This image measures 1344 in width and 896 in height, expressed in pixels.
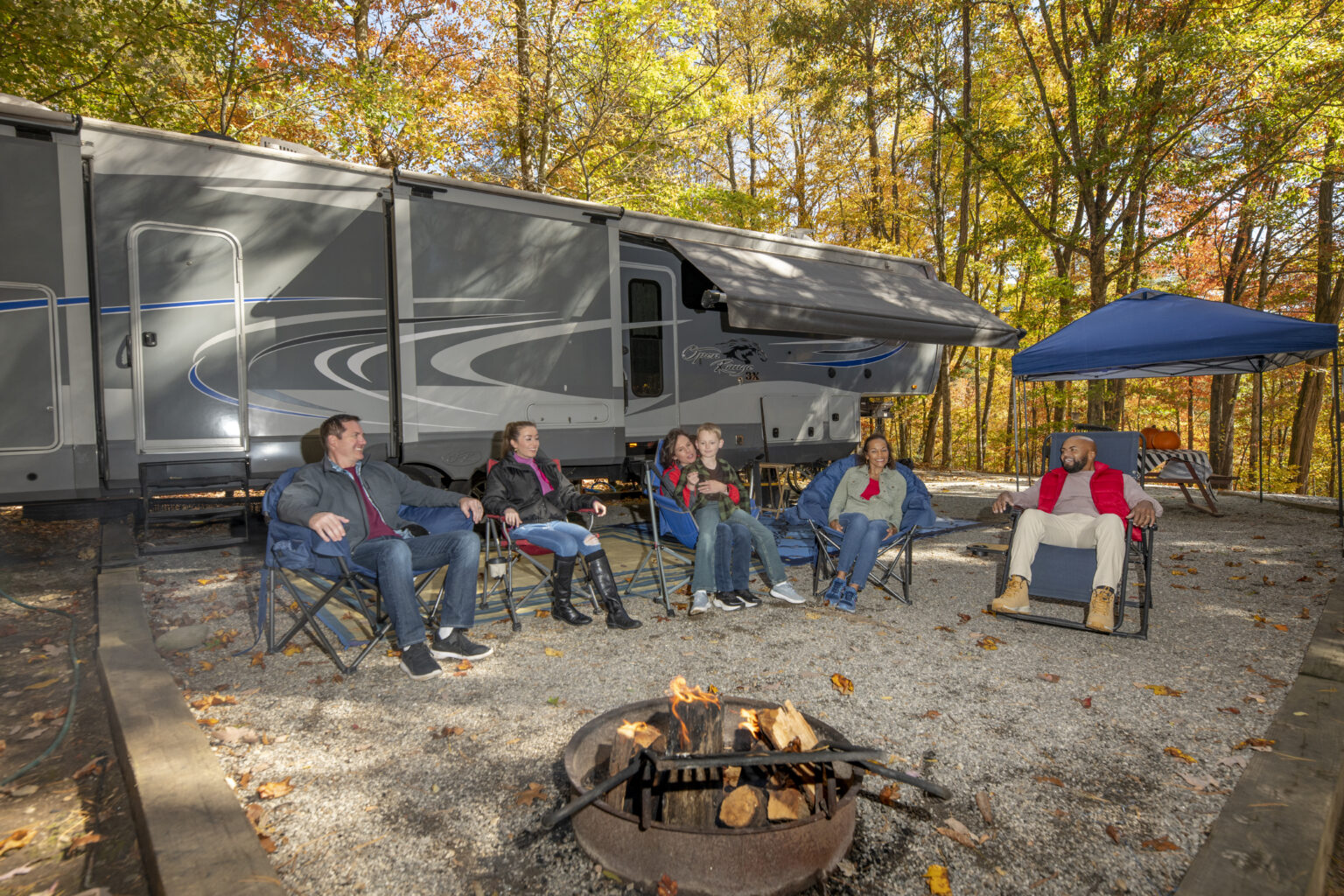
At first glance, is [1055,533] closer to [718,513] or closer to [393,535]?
[718,513]

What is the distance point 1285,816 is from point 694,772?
1504 mm

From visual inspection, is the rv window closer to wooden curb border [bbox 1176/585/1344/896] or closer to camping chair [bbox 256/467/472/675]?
camping chair [bbox 256/467/472/675]

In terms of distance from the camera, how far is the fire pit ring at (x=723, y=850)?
1.61m

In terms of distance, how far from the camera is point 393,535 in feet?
11.1

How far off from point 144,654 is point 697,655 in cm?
221

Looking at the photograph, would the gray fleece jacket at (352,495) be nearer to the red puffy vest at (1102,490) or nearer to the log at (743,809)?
the log at (743,809)

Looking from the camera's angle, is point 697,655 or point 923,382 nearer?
point 697,655

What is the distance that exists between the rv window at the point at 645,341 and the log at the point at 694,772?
4.63 m

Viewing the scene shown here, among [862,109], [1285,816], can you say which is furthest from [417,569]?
[862,109]

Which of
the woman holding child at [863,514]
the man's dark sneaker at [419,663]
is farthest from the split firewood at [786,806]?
the woman holding child at [863,514]

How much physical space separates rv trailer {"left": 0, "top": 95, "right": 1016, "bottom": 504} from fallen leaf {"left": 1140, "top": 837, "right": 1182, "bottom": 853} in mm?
4359

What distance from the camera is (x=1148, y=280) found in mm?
15062

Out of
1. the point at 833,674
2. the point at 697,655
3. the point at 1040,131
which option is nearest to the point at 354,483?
the point at 697,655

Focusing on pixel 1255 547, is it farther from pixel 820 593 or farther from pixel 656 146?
pixel 656 146
